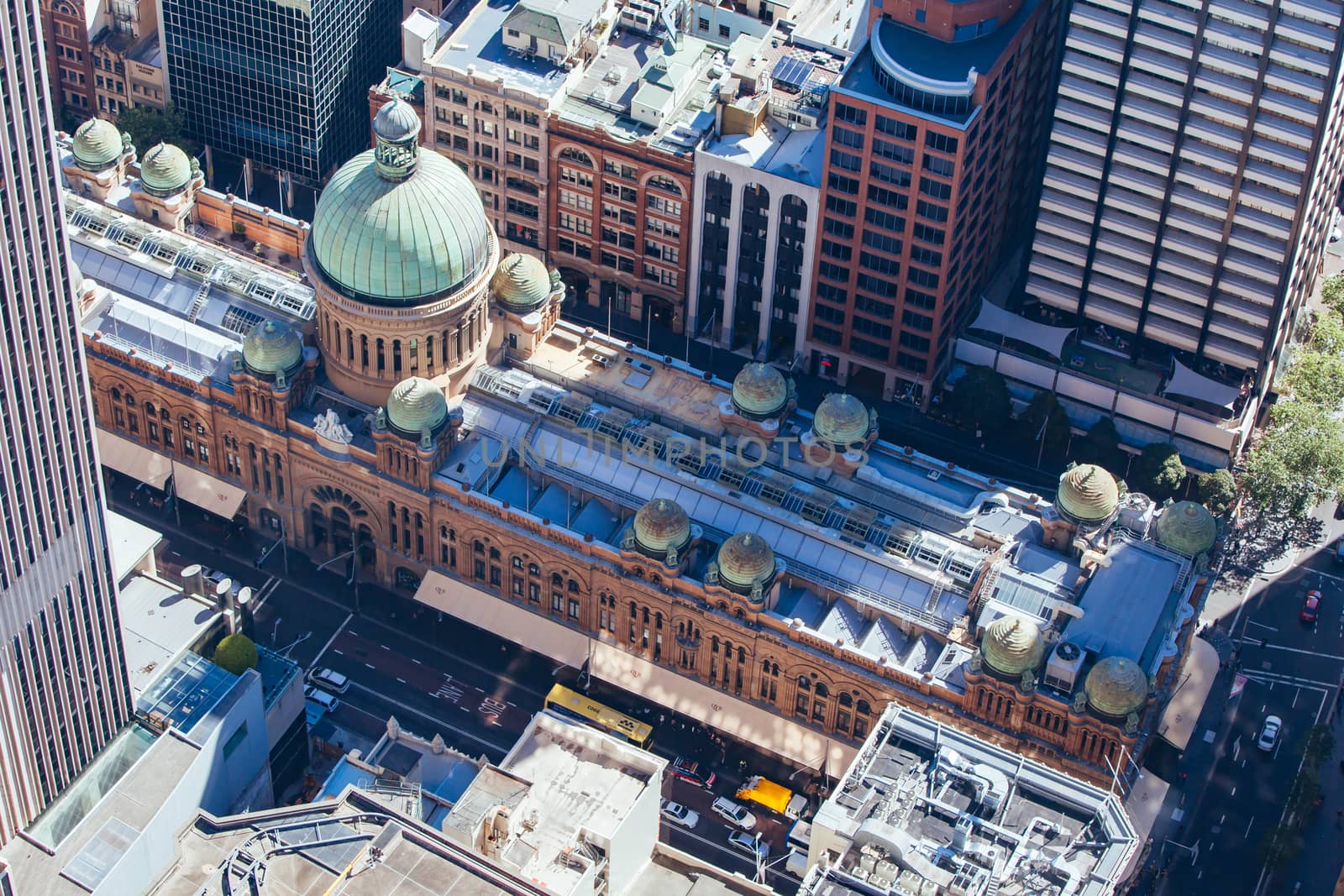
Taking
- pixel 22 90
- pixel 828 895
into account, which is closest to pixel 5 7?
pixel 22 90

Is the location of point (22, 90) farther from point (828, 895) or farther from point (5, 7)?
point (828, 895)

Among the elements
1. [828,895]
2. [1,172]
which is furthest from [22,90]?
[828,895]

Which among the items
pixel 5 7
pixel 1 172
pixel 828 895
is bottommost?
pixel 828 895

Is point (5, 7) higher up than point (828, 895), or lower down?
higher up

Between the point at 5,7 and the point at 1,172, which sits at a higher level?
the point at 5,7

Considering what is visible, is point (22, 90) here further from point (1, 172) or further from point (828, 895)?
point (828, 895)
